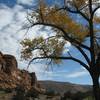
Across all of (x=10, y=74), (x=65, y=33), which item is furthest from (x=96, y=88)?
(x=10, y=74)

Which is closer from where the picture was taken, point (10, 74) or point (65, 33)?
point (65, 33)

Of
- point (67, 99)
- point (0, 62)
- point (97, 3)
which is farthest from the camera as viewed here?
point (0, 62)

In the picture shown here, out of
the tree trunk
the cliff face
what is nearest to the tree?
the tree trunk

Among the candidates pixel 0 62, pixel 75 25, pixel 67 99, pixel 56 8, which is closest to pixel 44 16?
pixel 56 8

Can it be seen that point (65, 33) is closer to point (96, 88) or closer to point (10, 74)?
point (96, 88)

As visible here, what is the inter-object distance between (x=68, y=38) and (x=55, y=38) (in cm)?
157

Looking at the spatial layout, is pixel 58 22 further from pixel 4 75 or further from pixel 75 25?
pixel 4 75

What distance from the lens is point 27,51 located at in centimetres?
3366

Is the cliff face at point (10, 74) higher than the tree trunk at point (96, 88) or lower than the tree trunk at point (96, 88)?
higher

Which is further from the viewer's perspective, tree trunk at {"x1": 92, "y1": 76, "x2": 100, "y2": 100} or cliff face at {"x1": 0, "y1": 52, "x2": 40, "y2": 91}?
cliff face at {"x1": 0, "y1": 52, "x2": 40, "y2": 91}

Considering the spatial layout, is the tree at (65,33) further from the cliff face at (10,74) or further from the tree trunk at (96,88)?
the cliff face at (10,74)

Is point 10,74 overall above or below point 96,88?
above

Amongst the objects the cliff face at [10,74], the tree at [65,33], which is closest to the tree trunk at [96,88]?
the tree at [65,33]

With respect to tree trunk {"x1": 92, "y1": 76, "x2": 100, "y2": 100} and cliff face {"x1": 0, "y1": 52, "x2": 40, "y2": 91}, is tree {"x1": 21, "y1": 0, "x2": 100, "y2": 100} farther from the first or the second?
cliff face {"x1": 0, "y1": 52, "x2": 40, "y2": 91}
